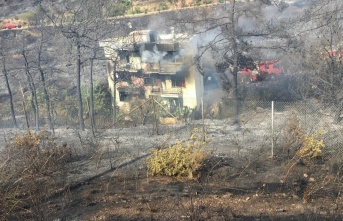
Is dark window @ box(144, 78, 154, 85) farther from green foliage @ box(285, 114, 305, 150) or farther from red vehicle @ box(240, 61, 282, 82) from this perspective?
green foliage @ box(285, 114, 305, 150)

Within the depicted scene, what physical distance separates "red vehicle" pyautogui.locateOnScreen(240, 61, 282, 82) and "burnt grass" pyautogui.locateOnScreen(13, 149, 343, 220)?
12.5m

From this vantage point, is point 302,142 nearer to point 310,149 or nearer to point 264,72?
point 310,149

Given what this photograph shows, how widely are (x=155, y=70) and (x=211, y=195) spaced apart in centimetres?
1508

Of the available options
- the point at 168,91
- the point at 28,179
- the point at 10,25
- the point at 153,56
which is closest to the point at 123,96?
the point at 168,91

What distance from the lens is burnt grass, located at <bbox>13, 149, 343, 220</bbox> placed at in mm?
6348

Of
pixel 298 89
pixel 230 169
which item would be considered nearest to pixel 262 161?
pixel 230 169

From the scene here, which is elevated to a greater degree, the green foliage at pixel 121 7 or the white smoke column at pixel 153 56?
the green foliage at pixel 121 7

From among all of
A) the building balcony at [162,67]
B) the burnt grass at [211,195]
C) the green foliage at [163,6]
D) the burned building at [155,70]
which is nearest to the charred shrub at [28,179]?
the burnt grass at [211,195]

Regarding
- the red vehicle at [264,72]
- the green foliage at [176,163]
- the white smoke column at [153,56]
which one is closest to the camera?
the green foliage at [176,163]

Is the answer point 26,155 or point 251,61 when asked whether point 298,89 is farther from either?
point 26,155

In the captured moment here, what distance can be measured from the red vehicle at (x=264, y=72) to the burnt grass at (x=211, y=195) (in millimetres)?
12532

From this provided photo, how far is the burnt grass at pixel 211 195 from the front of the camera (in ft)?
20.8

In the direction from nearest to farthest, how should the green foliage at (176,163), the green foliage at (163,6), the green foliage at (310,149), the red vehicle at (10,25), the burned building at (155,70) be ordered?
1. the green foliage at (176,163)
2. the green foliage at (310,149)
3. the burned building at (155,70)
4. the red vehicle at (10,25)
5. the green foliage at (163,6)

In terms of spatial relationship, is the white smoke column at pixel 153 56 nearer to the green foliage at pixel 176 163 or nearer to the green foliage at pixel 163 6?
the green foliage at pixel 176 163
